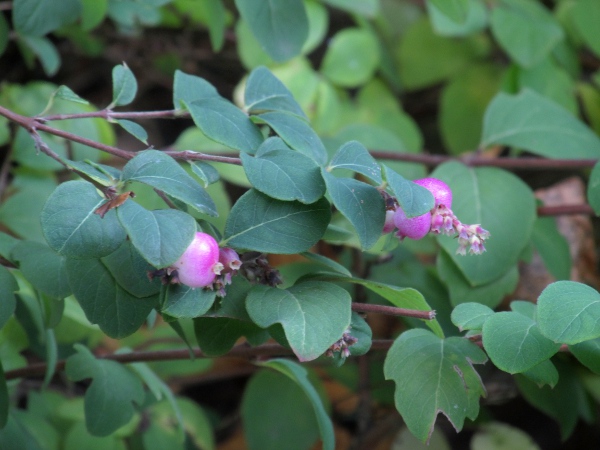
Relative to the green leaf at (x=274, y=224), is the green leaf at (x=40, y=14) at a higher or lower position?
higher

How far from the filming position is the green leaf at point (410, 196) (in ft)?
1.56

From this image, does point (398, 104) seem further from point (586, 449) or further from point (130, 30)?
point (586, 449)

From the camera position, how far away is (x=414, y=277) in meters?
1.03

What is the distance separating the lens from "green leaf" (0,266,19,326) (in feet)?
1.93

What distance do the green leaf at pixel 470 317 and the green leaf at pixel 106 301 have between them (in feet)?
0.79

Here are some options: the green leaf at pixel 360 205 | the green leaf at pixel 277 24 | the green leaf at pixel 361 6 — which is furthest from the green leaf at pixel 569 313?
the green leaf at pixel 361 6

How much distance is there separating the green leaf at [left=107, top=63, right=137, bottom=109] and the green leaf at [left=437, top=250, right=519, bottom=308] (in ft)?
1.52

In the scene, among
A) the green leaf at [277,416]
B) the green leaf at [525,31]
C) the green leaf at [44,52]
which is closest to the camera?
the green leaf at [44,52]

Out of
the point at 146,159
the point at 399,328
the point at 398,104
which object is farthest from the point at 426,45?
the point at 146,159

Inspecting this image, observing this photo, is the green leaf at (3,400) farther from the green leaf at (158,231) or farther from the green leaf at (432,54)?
the green leaf at (432,54)

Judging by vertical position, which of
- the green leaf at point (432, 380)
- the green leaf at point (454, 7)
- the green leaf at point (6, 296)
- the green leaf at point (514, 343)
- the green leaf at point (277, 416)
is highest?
the green leaf at point (454, 7)

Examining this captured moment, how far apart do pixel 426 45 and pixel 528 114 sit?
558 millimetres

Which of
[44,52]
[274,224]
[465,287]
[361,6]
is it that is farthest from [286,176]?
[361,6]

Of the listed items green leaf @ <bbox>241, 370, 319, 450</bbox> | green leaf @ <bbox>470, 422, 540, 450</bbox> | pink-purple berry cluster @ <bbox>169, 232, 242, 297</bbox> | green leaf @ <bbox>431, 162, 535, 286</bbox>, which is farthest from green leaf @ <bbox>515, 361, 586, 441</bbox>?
pink-purple berry cluster @ <bbox>169, 232, 242, 297</bbox>
